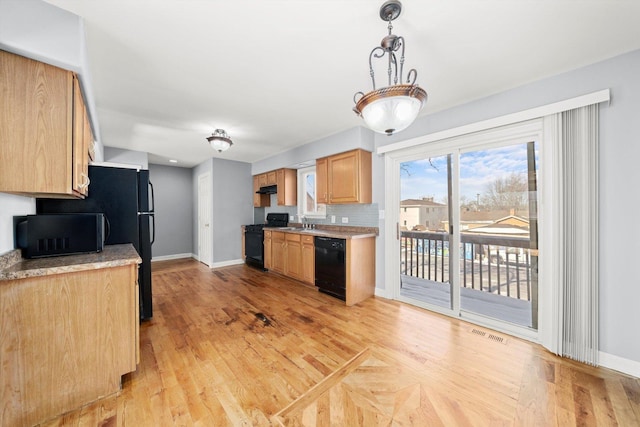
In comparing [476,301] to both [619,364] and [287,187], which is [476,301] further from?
[287,187]

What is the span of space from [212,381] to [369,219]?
2.70m

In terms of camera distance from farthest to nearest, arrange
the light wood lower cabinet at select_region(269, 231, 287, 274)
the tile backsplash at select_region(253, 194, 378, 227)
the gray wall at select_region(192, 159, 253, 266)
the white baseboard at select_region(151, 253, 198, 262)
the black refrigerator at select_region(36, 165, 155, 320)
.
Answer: the white baseboard at select_region(151, 253, 198, 262)
the gray wall at select_region(192, 159, 253, 266)
the light wood lower cabinet at select_region(269, 231, 287, 274)
the tile backsplash at select_region(253, 194, 378, 227)
the black refrigerator at select_region(36, 165, 155, 320)

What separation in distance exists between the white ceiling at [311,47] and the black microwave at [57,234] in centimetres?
129

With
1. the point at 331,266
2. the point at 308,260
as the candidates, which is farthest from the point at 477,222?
the point at 308,260

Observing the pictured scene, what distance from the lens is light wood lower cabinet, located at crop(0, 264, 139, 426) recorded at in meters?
1.33

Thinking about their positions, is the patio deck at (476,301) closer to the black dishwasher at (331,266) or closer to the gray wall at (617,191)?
the gray wall at (617,191)

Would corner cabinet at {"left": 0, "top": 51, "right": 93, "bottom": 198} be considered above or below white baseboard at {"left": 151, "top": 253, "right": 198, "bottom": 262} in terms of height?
above

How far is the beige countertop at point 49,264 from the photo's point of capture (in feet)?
4.40

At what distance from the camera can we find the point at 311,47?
1.79 meters

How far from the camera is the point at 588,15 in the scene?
1499 millimetres

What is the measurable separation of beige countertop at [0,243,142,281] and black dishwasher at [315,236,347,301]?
7.45 ft

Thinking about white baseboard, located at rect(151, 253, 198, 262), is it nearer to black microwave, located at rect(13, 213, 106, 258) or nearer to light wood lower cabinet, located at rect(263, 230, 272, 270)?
light wood lower cabinet, located at rect(263, 230, 272, 270)

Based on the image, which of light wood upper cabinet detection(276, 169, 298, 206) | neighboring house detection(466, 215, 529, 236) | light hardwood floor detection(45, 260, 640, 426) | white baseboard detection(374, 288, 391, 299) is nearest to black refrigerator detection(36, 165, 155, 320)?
light hardwood floor detection(45, 260, 640, 426)

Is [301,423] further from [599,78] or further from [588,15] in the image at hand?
[599,78]
